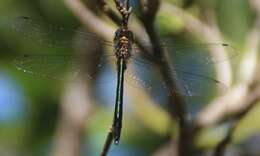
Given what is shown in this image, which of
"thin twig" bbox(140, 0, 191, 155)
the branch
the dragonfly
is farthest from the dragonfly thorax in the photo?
the branch

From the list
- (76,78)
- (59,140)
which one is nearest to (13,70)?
(59,140)

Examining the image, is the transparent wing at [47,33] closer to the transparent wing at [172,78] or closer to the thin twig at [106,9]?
the transparent wing at [172,78]

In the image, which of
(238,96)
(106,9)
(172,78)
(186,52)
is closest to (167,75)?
(172,78)

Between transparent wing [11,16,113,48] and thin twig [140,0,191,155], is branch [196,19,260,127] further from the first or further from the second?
transparent wing [11,16,113,48]

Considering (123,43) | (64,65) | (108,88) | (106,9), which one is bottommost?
(108,88)

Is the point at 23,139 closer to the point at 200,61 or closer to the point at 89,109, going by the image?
the point at 89,109

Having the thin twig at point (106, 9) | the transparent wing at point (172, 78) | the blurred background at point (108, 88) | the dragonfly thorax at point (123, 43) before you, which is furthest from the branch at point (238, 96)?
the thin twig at point (106, 9)

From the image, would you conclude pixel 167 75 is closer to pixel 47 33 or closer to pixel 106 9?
pixel 106 9
